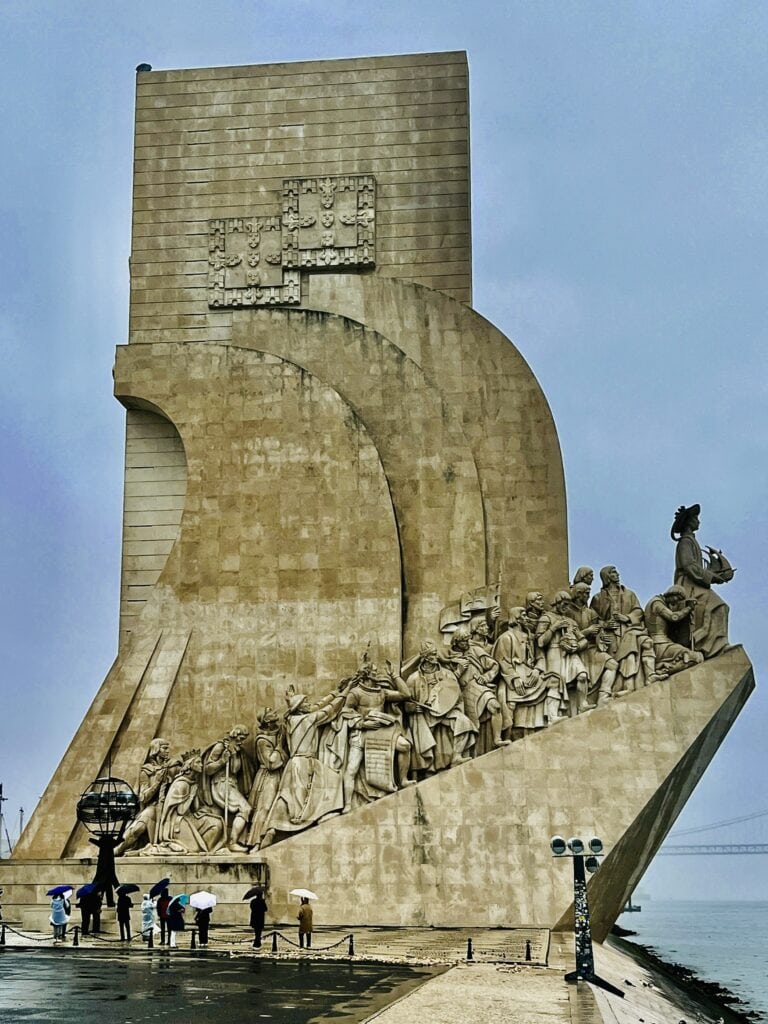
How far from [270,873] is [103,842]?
222 cm

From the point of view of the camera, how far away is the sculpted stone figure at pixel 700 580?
1734 centimetres

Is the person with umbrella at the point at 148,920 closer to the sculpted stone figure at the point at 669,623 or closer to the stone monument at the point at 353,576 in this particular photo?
the stone monument at the point at 353,576

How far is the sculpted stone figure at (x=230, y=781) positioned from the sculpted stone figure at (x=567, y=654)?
379cm

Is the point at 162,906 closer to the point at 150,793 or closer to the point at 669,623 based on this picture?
the point at 150,793

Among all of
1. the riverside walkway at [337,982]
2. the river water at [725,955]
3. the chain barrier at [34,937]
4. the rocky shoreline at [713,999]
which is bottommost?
the river water at [725,955]

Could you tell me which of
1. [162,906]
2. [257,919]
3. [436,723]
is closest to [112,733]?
[436,723]

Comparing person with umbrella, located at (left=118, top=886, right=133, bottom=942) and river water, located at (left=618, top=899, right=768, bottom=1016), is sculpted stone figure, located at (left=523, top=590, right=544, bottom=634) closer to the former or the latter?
person with umbrella, located at (left=118, top=886, right=133, bottom=942)

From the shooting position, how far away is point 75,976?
420 inches

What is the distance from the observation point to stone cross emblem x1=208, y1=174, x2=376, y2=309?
20.9m

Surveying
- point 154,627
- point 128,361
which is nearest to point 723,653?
point 154,627

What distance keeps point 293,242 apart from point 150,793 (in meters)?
8.03

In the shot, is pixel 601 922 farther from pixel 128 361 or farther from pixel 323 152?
pixel 323 152

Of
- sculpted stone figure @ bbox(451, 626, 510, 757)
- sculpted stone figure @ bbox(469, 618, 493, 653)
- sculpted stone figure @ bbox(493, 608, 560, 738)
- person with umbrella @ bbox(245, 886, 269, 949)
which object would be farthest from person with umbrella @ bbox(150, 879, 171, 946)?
sculpted stone figure @ bbox(469, 618, 493, 653)

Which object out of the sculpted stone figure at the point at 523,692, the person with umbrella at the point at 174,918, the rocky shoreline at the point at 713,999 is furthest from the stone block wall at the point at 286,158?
the person with umbrella at the point at 174,918
